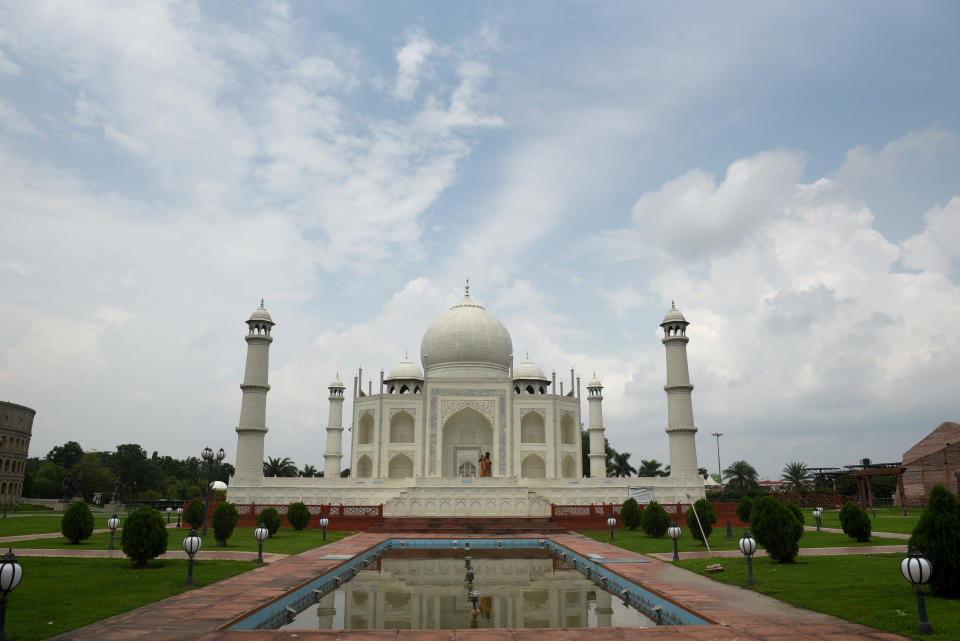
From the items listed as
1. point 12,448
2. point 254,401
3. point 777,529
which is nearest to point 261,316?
point 254,401

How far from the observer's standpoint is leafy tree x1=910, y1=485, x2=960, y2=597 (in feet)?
28.0

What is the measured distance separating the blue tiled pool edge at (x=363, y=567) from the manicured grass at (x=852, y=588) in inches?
61.5

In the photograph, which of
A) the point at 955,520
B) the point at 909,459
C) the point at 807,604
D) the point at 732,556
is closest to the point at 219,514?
the point at 732,556

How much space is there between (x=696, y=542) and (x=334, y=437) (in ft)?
74.8

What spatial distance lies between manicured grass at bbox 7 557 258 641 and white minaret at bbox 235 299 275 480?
48.0 ft

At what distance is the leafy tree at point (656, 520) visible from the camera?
19.5 m

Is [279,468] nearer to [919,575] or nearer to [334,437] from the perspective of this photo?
[334,437]

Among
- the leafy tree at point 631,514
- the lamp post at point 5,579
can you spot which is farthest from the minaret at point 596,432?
the lamp post at point 5,579

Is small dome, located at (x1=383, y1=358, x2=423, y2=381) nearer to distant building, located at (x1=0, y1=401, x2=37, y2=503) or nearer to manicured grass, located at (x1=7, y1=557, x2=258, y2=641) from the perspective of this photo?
manicured grass, located at (x1=7, y1=557, x2=258, y2=641)

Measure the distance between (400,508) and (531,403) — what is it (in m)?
10.7

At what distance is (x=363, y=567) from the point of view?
1402 cm

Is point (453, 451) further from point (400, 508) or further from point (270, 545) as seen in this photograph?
point (270, 545)

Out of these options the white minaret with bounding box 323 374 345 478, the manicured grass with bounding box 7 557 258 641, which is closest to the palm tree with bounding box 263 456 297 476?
the white minaret with bounding box 323 374 345 478

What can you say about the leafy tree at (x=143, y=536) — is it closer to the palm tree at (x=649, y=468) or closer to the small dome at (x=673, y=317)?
the small dome at (x=673, y=317)
